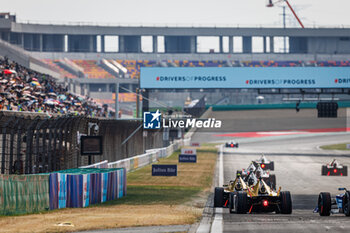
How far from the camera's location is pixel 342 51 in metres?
127

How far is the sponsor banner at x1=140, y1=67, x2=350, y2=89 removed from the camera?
51.1 metres

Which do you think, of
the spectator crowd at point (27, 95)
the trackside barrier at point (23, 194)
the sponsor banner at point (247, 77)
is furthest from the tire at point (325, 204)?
the sponsor banner at point (247, 77)

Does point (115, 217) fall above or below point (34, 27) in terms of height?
below

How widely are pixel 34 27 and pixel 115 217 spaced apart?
334 ft

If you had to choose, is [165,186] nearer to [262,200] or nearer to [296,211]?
[296,211]

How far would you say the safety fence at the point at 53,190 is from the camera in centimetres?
1753

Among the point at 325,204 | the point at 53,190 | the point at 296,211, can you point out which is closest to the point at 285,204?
the point at 325,204

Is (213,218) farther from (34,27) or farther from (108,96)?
(34,27)

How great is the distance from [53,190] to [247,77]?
112ft

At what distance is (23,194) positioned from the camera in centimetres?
1802

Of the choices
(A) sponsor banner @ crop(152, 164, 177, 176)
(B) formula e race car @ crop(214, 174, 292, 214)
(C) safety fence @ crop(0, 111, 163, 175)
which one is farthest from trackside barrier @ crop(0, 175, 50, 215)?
(A) sponsor banner @ crop(152, 164, 177, 176)

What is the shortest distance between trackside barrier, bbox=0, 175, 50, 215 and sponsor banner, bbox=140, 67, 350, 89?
109 ft

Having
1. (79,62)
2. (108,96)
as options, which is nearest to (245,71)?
(108,96)

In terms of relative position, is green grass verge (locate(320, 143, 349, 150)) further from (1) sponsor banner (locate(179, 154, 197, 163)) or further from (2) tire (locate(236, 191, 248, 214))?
(2) tire (locate(236, 191, 248, 214))
